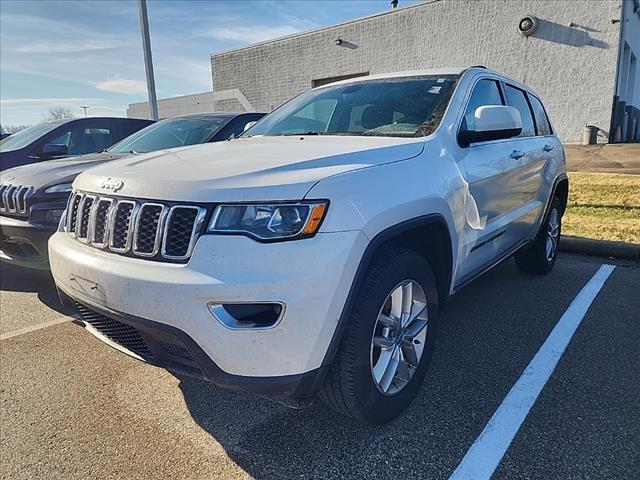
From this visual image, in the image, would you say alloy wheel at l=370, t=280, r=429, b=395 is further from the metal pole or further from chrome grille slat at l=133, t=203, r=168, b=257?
the metal pole

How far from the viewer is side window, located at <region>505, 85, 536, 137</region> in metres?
4.07

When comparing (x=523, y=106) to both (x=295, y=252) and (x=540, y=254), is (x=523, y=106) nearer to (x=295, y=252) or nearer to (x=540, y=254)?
(x=540, y=254)

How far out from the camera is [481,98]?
3.42m

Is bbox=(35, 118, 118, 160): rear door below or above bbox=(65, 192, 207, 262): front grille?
above

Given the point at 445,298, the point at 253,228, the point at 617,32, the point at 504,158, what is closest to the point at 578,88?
the point at 617,32

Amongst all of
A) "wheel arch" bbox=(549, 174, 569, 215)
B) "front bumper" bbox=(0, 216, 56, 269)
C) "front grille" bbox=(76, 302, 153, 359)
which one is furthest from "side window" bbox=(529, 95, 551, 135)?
"front bumper" bbox=(0, 216, 56, 269)

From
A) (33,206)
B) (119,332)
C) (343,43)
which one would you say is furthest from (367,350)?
(343,43)

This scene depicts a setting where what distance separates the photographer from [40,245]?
405 centimetres

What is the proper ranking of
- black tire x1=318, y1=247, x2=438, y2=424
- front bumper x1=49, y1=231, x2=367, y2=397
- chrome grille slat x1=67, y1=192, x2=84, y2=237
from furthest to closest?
1. chrome grille slat x1=67, y1=192, x2=84, y2=237
2. black tire x1=318, y1=247, x2=438, y2=424
3. front bumper x1=49, y1=231, x2=367, y2=397

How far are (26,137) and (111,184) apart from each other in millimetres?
5439

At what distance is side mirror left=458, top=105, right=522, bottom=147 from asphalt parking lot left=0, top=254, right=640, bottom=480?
1414 mm

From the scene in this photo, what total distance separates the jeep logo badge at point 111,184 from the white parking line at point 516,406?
1986 millimetres

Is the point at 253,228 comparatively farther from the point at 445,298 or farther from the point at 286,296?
the point at 445,298

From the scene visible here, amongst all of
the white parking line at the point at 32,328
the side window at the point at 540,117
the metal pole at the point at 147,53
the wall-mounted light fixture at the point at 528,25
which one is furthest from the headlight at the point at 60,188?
the wall-mounted light fixture at the point at 528,25
